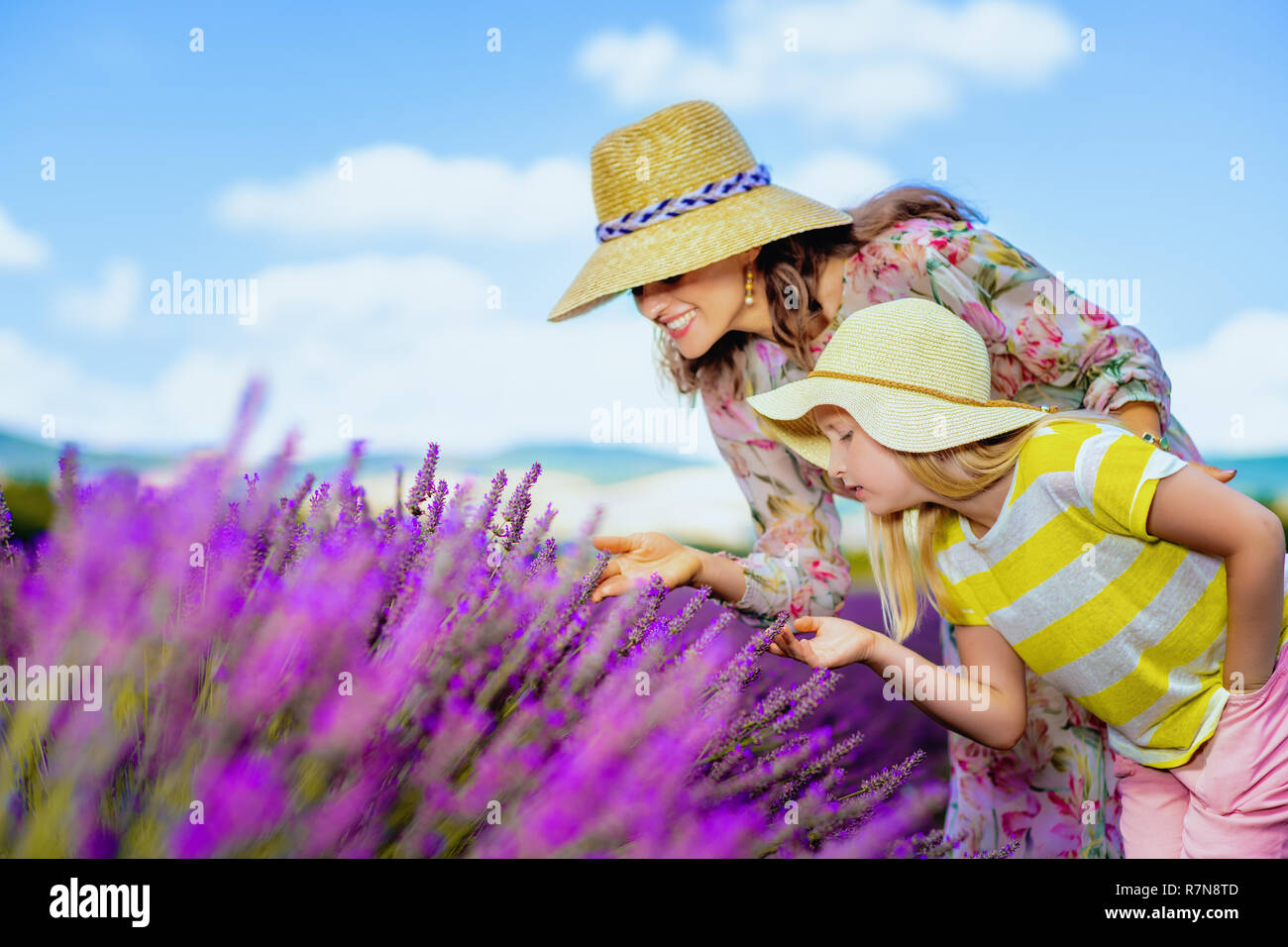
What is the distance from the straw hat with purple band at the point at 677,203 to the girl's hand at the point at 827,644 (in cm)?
53

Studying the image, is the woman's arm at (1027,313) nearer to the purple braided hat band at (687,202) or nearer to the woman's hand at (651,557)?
the purple braided hat band at (687,202)

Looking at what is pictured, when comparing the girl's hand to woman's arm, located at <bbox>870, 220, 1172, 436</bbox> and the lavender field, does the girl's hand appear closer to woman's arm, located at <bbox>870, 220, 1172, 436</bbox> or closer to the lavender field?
the lavender field

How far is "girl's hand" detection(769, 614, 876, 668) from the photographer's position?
1.04 metres

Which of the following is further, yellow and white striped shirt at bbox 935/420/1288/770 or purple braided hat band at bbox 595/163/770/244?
purple braided hat band at bbox 595/163/770/244

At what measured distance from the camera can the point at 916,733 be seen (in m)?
1.95

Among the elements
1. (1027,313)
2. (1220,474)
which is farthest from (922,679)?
(1027,313)

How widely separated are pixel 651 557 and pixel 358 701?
612mm

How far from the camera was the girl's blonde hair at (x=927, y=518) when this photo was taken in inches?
43.1

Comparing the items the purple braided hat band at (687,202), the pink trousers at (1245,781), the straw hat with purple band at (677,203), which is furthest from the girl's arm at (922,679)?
the purple braided hat band at (687,202)

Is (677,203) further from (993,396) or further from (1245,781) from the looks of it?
(1245,781)

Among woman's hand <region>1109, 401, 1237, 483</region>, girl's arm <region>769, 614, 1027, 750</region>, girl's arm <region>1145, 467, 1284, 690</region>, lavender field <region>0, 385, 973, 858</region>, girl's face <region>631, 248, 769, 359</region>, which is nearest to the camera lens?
lavender field <region>0, 385, 973, 858</region>

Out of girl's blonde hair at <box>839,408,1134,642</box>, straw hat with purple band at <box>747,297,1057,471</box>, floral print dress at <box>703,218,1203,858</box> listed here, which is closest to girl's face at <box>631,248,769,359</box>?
floral print dress at <box>703,218,1203,858</box>

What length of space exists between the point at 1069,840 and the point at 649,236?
4.30 feet

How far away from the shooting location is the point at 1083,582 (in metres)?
1.08
